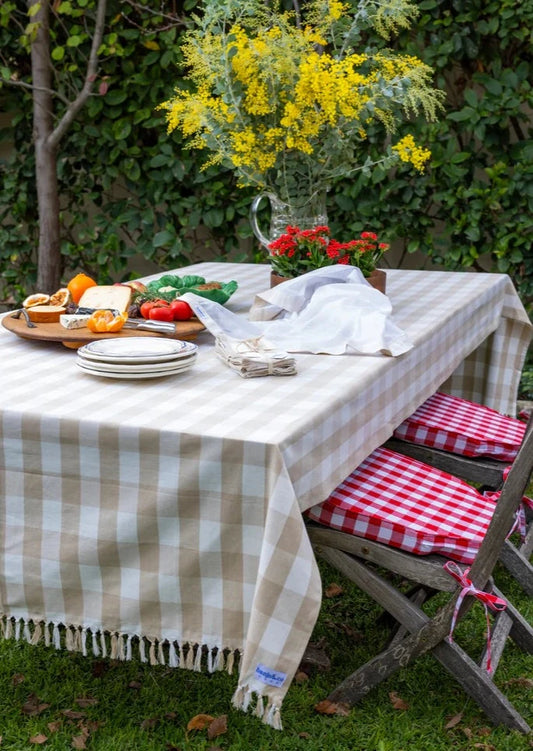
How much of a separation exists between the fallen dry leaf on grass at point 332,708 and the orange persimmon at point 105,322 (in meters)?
1.03

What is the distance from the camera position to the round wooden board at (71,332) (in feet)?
7.43

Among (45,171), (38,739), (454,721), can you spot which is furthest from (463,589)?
(45,171)

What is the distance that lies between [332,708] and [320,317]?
0.98 metres

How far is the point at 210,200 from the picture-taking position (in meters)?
5.03

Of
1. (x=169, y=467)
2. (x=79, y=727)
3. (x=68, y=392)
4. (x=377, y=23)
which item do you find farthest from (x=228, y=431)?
(x=377, y=23)

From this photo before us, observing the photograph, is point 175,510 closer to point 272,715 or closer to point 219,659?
point 219,659

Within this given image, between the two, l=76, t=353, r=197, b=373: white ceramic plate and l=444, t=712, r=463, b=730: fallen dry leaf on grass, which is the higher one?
l=76, t=353, r=197, b=373: white ceramic plate

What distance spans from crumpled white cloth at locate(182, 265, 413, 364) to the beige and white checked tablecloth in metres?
Result: 0.32

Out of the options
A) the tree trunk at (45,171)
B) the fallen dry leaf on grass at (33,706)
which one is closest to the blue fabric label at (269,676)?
the fallen dry leaf on grass at (33,706)

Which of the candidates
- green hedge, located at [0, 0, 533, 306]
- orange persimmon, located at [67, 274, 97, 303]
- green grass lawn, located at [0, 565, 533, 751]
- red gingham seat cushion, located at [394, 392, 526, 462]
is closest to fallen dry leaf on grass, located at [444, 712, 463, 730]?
green grass lawn, located at [0, 565, 533, 751]

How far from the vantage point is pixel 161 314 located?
95.7 inches

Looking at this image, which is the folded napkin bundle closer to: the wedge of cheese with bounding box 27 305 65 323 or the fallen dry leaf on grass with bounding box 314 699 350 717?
the wedge of cheese with bounding box 27 305 65 323

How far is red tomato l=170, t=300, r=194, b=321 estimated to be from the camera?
2.45 m

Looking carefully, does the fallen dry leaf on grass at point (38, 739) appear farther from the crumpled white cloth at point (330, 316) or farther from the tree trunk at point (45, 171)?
the tree trunk at point (45, 171)
